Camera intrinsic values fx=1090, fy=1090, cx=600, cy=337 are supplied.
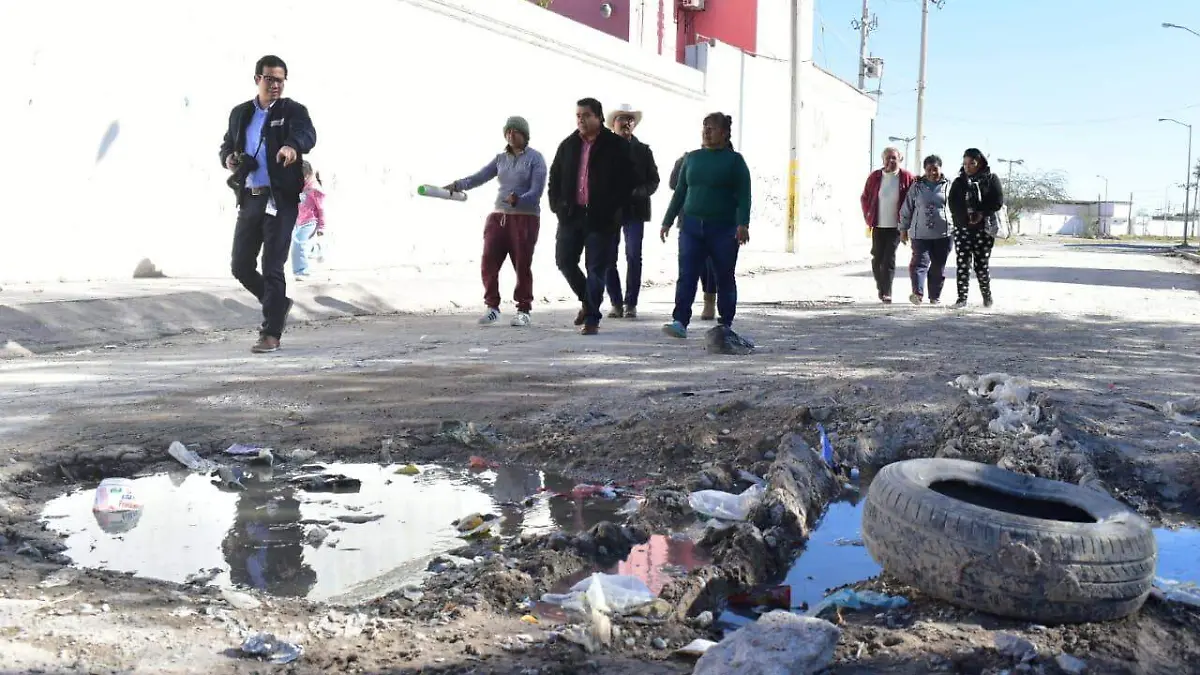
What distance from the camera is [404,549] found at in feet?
10.8

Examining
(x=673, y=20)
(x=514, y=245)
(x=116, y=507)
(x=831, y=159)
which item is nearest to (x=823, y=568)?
(x=116, y=507)

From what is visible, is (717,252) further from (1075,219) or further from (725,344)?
(1075,219)

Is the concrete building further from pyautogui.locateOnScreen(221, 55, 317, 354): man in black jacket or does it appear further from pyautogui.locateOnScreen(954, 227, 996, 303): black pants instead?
pyautogui.locateOnScreen(954, 227, 996, 303): black pants

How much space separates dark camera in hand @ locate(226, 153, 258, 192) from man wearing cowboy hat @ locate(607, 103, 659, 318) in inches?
107

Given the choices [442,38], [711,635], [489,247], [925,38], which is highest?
[925,38]

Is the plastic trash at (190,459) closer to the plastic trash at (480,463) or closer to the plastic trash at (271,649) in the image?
the plastic trash at (480,463)

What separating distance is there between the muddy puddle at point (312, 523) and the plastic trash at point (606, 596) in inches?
13.4

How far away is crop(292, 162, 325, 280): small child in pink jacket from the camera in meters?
11.6

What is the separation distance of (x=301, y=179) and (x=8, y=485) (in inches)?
132

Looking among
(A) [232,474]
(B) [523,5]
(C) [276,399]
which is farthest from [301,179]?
(B) [523,5]

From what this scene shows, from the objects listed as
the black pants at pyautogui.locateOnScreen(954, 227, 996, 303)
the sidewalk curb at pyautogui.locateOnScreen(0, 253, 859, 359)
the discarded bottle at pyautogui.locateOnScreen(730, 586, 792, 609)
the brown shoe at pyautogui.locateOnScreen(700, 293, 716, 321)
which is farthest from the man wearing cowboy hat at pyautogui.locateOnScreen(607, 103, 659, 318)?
the discarded bottle at pyautogui.locateOnScreen(730, 586, 792, 609)

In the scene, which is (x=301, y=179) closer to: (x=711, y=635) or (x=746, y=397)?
(x=746, y=397)

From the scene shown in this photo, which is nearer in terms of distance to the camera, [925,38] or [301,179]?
[301,179]

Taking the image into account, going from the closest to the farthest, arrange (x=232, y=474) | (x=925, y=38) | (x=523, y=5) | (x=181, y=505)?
1. (x=181, y=505)
2. (x=232, y=474)
3. (x=523, y=5)
4. (x=925, y=38)
